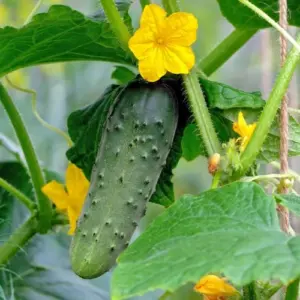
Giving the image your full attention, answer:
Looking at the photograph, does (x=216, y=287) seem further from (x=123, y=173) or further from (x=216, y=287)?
Result: (x=123, y=173)

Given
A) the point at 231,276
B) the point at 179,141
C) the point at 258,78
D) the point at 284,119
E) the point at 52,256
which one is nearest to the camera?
the point at 231,276

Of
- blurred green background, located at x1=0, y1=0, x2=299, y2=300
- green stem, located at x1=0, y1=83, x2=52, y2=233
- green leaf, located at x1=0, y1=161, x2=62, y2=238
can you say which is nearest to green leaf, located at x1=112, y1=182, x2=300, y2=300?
green stem, located at x1=0, y1=83, x2=52, y2=233

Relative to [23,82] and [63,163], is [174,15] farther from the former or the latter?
[63,163]

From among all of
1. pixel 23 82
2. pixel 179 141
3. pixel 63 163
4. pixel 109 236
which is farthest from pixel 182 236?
pixel 63 163

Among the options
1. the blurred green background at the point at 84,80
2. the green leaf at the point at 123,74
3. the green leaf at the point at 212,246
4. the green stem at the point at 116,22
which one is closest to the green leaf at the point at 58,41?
the green stem at the point at 116,22

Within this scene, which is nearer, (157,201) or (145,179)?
(145,179)

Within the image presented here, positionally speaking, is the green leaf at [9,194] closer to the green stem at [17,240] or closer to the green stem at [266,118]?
the green stem at [17,240]
